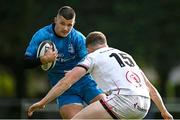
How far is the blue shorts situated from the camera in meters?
9.94

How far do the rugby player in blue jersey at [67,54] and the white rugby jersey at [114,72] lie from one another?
1642 millimetres

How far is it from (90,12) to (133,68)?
1950cm

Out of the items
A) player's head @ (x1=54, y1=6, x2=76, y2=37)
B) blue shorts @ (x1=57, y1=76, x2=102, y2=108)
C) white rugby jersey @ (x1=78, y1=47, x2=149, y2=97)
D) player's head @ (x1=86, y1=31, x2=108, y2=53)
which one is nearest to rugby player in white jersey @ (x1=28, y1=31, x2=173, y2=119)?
white rugby jersey @ (x1=78, y1=47, x2=149, y2=97)

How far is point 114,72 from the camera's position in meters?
7.76

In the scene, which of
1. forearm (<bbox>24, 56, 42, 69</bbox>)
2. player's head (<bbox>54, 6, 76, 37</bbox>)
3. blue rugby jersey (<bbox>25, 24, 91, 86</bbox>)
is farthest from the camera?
blue rugby jersey (<bbox>25, 24, 91, 86</bbox>)

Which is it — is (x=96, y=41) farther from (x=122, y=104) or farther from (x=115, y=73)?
(x=122, y=104)

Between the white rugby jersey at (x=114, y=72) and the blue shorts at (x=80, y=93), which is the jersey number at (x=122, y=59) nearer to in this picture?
the white rugby jersey at (x=114, y=72)

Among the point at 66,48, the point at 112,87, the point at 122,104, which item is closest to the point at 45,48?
the point at 66,48

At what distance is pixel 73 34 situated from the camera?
9.84 meters

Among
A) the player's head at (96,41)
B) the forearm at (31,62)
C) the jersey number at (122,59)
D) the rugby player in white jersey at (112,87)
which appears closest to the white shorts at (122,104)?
the rugby player in white jersey at (112,87)

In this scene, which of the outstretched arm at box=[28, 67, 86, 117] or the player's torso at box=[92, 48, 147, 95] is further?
the player's torso at box=[92, 48, 147, 95]

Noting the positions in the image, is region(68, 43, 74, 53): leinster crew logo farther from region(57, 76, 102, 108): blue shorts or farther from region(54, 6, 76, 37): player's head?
region(57, 76, 102, 108): blue shorts

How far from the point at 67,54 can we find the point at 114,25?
55.1ft

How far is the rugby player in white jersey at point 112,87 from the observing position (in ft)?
25.2
